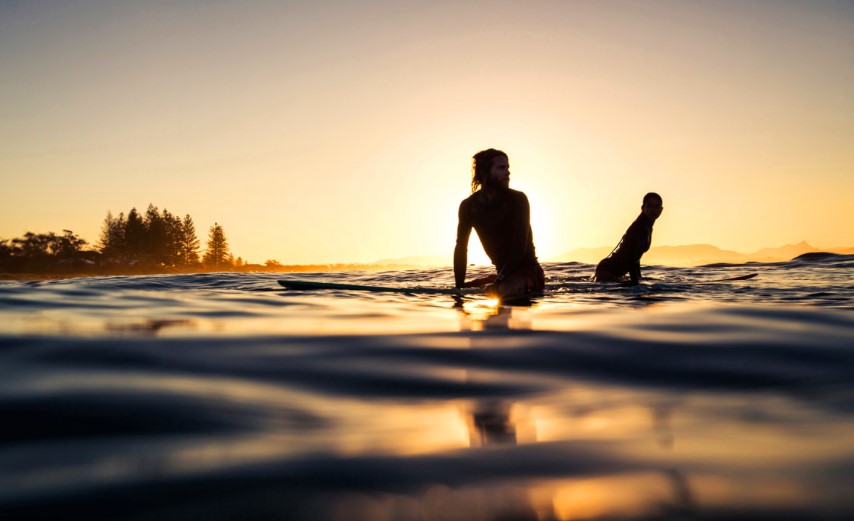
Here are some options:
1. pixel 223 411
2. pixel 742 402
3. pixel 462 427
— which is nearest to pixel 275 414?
pixel 223 411

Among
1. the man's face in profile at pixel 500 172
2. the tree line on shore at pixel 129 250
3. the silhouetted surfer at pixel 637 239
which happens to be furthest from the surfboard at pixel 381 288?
the tree line on shore at pixel 129 250

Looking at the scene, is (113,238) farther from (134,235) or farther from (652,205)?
(652,205)

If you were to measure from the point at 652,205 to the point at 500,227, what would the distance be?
141 inches

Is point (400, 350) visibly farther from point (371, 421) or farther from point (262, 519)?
point (262, 519)

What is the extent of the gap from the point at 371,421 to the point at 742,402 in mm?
1467

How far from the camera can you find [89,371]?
8.13 feet

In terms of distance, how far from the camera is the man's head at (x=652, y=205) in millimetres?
9242

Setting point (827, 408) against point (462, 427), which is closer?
point (462, 427)

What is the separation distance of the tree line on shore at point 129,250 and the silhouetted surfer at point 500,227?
73.7 metres

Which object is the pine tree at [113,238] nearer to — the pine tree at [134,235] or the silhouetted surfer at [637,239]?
the pine tree at [134,235]

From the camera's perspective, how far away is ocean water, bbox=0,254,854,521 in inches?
46.1

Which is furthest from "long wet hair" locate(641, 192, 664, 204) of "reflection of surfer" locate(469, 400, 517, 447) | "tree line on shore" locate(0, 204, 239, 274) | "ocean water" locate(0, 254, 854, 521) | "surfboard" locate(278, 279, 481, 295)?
"tree line on shore" locate(0, 204, 239, 274)

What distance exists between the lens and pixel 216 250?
310ft

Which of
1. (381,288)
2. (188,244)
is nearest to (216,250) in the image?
(188,244)
